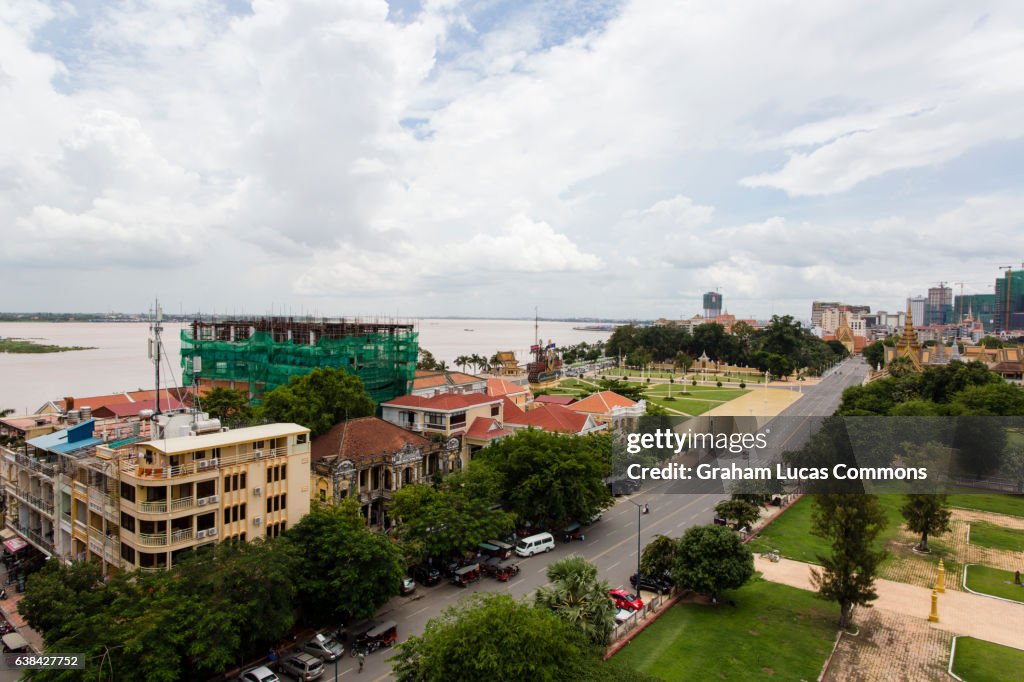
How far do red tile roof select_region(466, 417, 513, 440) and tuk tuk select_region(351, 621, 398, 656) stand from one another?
68.0 ft

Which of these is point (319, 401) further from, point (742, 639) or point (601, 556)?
point (742, 639)

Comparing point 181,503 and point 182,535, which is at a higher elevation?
point 181,503

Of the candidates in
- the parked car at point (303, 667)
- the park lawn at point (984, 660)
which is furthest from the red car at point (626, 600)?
the parked car at point (303, 667)

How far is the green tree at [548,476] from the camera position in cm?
3581

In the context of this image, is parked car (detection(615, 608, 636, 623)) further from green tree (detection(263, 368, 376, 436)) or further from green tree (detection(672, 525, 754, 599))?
green tree (detection(263, 368, 376, 436))

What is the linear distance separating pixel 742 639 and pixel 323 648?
57.3 ft

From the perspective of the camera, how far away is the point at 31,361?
143 meters

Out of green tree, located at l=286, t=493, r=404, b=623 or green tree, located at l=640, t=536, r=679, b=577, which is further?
green tree, located at l=640, t=536, r=679, b=577

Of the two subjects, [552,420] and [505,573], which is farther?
[552,420]

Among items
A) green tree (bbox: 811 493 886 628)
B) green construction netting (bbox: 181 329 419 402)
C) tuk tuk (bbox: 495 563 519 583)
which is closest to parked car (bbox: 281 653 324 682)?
tuk tuk (bbox: 495 563 519 583)

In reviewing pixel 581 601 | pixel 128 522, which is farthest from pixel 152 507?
pixel 581 601

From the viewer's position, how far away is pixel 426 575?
30.8 meters

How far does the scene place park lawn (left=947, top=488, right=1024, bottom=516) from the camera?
1745 inches

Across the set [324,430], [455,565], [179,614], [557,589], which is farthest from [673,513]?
[179,614]
